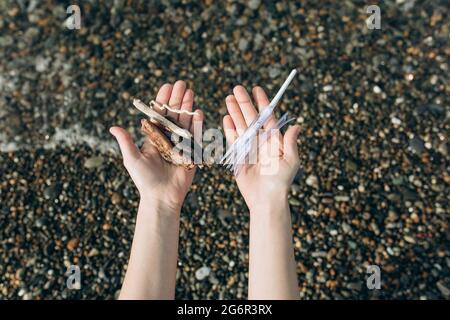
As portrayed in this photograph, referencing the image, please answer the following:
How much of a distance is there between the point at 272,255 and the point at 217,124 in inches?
91.6

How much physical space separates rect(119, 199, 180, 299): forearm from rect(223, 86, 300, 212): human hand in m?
0.74

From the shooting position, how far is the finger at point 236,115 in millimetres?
4934

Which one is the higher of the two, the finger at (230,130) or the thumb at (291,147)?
the finger at (230,130)

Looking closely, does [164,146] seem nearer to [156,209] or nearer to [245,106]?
[156,209]

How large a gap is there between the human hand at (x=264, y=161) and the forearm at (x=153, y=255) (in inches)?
29.1

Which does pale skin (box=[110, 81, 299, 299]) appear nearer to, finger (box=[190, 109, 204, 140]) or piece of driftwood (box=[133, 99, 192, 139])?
finger (box=[190, 109, 204, 140])

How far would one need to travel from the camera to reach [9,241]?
531 cm

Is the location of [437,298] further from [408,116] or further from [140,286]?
[140,286]

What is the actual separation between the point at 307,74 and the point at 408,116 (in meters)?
1.33

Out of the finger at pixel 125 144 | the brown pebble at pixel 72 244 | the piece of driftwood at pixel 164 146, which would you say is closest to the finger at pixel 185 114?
the piece of driftwood at pixel 164 146
